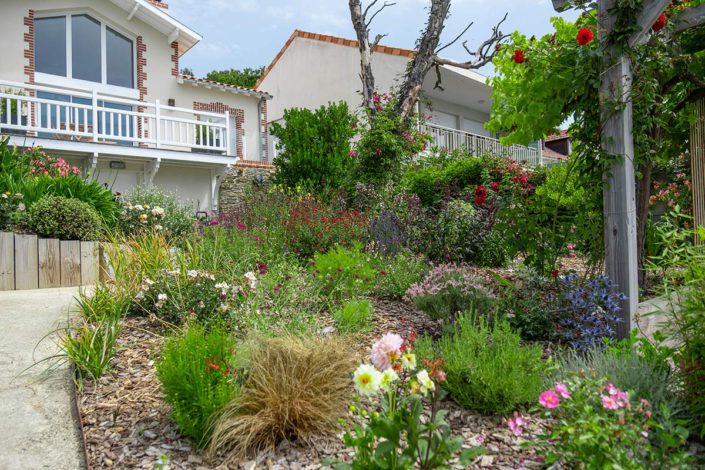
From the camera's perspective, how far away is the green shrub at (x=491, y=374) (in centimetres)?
265

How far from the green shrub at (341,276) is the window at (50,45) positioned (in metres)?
12.7

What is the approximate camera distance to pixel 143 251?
4660mm

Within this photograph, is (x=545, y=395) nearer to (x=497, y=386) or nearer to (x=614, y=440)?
(x=614, y=440)

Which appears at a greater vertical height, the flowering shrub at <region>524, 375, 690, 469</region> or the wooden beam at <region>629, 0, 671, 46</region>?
the wooden beam at <region>629, 0, 671, 46</region>

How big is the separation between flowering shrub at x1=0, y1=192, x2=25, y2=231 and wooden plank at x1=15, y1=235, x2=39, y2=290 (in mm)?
628

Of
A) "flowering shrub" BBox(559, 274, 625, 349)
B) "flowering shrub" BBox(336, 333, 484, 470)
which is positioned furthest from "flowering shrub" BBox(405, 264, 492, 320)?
"flowering shrub" BBox(336, 333, 484, 470)

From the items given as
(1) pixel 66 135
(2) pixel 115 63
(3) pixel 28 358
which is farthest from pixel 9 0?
(3) pixel 28 358

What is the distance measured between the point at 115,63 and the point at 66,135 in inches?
147

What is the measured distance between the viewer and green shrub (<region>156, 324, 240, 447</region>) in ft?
7.98

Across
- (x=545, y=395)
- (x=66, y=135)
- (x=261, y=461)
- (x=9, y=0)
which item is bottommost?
(x=261, y=461)

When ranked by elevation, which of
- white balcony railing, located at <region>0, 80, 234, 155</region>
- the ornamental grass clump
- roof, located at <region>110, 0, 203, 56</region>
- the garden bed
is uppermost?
roof, located at <region>110, 0, 203, 56</region>

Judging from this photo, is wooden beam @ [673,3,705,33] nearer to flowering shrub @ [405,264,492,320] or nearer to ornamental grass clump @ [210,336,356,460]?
flowering shrub @ [405,264,492,320]

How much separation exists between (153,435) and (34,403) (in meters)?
0.84

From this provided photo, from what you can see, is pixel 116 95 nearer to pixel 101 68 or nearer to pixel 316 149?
pixel 101 68
